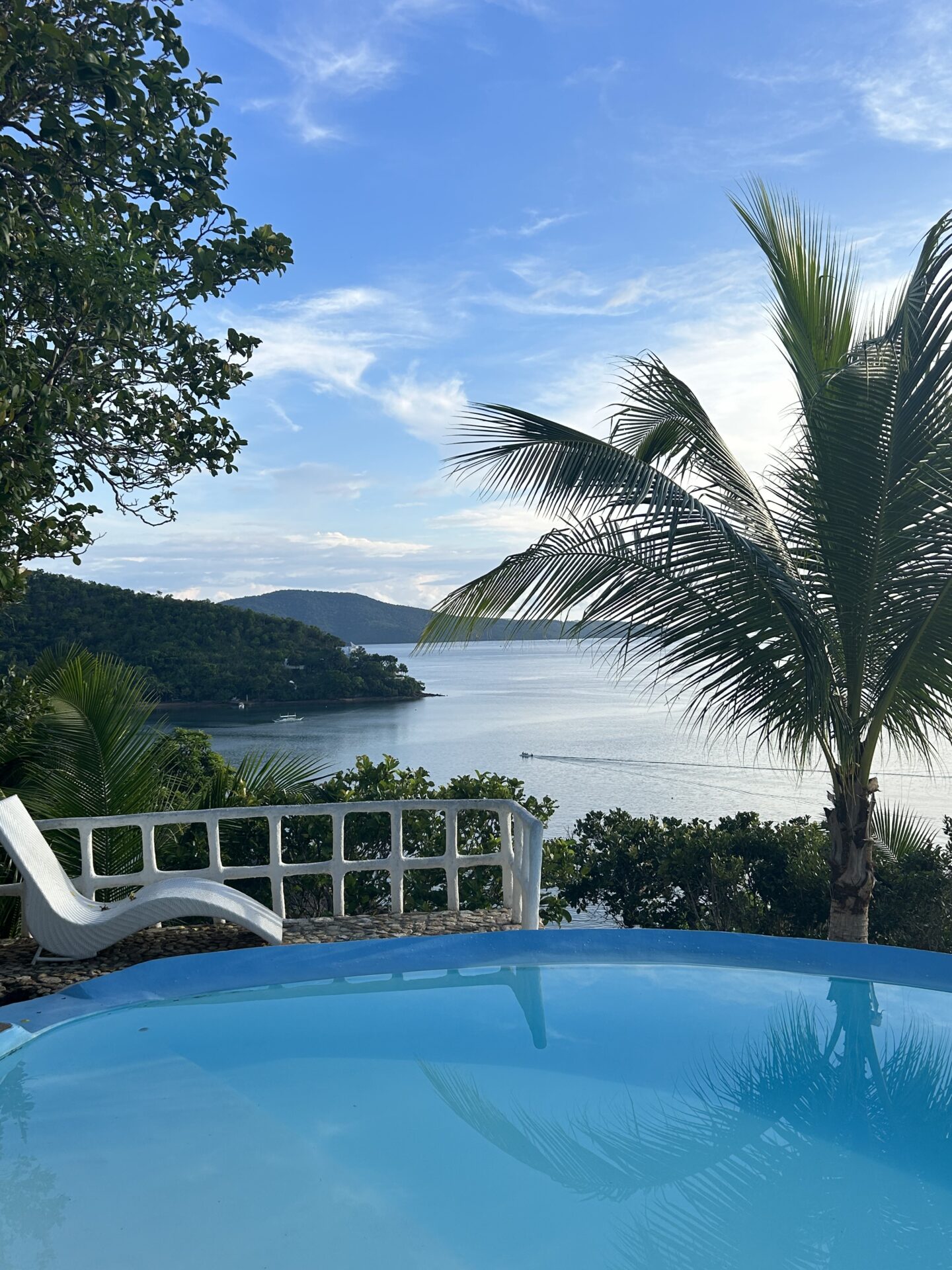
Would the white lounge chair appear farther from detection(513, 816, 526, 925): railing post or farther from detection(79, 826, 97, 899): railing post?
detection(513, 816, 526, 925): railing post

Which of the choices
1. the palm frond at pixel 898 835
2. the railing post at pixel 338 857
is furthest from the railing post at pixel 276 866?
the palm frond at pixel 898 835

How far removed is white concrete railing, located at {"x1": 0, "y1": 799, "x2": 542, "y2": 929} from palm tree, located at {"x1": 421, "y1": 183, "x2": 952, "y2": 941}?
1256 millimetres

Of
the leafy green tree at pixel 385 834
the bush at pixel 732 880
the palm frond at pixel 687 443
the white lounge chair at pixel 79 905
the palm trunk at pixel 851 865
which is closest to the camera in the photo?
the white lounge chair at pixel 79 905

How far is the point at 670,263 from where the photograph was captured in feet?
35.1

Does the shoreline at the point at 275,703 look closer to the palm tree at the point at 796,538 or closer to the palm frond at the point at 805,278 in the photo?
the palm tree at the point at 796,538

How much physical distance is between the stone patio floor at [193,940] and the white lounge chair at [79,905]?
0.46 ft

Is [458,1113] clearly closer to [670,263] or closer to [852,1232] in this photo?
[852,1232]

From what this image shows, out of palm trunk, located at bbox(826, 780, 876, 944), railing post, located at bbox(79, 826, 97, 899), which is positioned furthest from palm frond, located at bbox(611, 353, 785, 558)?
railing post, located at bbox(79, 826, 97, 899)

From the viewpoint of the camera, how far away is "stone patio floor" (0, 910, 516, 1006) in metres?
5.40

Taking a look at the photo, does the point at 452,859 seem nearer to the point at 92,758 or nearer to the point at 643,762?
the point at 92,758

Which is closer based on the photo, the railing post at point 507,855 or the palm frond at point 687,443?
the railing post at point 507,855

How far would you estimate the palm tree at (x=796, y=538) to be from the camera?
5.72 metres

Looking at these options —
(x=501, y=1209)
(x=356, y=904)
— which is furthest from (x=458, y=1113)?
(x=356, y=904)

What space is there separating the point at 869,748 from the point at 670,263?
6.52 m
